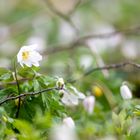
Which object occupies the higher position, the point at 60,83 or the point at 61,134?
the point at 60,83

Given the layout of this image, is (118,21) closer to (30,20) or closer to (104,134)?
(30,20)

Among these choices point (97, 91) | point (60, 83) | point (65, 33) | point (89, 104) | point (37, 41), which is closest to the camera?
point (60, 83)

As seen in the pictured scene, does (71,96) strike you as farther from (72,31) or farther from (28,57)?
(72,31)

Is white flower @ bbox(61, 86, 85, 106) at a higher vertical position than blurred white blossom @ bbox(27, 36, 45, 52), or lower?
lower

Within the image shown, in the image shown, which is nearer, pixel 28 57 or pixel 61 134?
pixel 61 134

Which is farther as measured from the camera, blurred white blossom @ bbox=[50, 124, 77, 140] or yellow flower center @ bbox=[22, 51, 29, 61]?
yellow flower center @ bbox=[22, 51, 29, 61]

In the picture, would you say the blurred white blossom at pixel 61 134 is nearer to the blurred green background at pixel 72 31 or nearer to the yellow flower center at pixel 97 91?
the yellow flower center at pixel 97 91

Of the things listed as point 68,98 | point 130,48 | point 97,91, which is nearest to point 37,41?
point 130,48

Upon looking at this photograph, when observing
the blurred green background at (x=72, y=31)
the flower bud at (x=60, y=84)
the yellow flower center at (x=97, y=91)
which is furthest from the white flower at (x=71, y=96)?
the blurred green background at (x=72, y=31)

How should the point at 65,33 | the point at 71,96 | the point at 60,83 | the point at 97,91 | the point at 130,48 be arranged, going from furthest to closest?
the point at 65,33
the point at 130,48
the point at 97,91
the point at 71,96
the point at 60,83

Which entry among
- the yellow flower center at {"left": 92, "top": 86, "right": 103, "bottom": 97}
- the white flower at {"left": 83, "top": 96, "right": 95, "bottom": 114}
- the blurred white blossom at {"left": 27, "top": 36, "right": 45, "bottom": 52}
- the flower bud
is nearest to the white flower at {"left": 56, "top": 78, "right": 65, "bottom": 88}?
the flower bud

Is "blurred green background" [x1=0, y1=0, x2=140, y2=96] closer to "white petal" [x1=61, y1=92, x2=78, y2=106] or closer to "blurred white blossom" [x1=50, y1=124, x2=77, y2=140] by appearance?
"white petal" [x1=61, y1=92, x2=78, y2=106]
